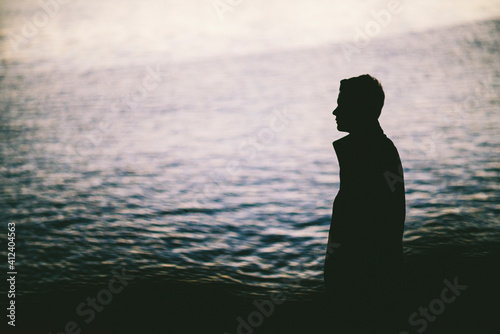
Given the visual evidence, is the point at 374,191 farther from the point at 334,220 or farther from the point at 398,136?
the point at 398,136

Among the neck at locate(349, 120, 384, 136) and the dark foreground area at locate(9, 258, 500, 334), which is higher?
the neck at locate(349, 120, 384, 136)

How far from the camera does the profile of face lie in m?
2.66

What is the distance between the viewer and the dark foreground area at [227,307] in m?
4.10

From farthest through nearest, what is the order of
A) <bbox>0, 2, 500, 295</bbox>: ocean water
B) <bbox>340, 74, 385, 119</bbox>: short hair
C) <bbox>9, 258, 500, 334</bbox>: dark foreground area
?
<bbox>0, 2, 500, 295</bbox>: ocean water
<bbox>9, 258, 500, 334</bbox>: dark foreground area
<bbox>340, 74, 385, 119</bbox>: short hair

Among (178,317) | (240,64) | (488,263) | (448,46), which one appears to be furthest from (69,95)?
(448,46)

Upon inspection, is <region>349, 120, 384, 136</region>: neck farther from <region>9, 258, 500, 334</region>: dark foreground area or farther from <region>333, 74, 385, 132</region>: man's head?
<region>9, 258, 500, 334</region>: dark foreground area

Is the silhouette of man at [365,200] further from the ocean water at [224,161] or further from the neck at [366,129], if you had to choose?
the ocean water at [224,161]

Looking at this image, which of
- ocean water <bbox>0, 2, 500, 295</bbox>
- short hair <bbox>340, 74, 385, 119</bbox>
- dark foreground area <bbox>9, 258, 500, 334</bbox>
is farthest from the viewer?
ocean water <bbox>0, 2, 500, 295</bbox>

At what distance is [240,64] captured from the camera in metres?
17.3

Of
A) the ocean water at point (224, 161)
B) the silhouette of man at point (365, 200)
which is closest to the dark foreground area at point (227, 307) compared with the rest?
the ocean water at point (224, 161)

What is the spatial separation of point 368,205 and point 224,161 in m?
6.21

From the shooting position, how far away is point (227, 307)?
4422 millimetres

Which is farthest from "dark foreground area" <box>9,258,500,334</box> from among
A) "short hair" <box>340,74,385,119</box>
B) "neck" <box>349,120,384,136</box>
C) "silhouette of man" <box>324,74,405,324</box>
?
"short hair" <box>340,74,385,119</box>

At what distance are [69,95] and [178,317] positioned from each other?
1171cm
